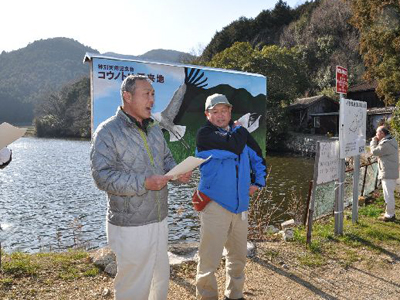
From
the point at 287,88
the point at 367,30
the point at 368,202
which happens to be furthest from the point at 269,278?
the point at 287,88

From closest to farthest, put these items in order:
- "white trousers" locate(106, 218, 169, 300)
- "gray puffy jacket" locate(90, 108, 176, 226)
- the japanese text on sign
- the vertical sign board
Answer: "gray puffy jacket" locate(90, 108, 176, 226) → "white trousers" locate(106, 218, 169, 300) → the japanese text on sign → the vertical sign board

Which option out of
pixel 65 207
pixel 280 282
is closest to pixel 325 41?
pixel 65 207

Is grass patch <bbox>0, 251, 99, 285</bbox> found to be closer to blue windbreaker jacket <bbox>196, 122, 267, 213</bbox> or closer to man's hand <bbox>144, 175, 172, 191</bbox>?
blue windbreaker jacket <bbox>196, 122, 267, 213</bbox>

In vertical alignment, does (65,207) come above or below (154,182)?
below

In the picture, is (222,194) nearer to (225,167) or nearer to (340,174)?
(225,167)

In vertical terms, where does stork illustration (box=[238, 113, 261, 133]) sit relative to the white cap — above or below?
below

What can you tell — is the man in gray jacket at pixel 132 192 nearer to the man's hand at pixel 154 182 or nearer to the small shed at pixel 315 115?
the man's hand at pixel 154 182

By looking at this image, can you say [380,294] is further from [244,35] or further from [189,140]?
[244,35]

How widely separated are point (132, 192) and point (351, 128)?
14.3 feet

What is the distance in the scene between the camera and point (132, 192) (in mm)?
2271

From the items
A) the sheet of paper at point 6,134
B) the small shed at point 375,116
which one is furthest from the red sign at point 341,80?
the small shed at point 375,116

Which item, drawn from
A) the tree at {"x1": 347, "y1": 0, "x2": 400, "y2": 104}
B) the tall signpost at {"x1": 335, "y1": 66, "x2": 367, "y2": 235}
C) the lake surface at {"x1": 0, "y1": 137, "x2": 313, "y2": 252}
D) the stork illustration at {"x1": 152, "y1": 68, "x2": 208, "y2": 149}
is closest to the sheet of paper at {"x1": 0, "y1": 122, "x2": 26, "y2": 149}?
the stork illustration at {"x1": 152, "y1": 68, "x2": 208, "y2": 149}

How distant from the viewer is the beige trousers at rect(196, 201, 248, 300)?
3.19 metres

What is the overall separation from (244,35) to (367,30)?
44.9 meters
